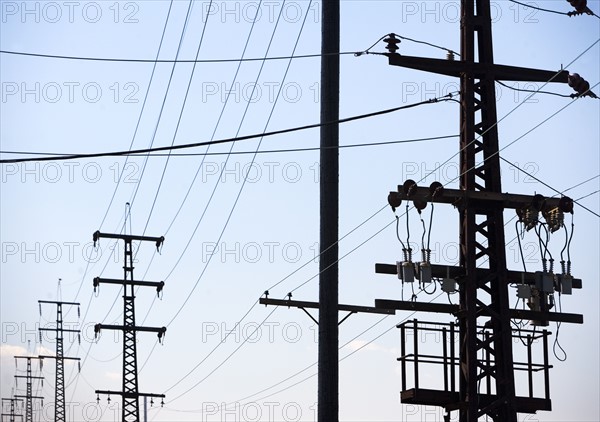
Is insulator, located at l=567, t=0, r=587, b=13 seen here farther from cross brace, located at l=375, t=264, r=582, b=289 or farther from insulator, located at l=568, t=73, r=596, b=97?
cross brace, located at l=375, t=264, r=582, b=289

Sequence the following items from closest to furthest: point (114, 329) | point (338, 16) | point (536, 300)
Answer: point (338, 16) < point (536, 300) < point (114, 329)

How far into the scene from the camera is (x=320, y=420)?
18906 millimetres

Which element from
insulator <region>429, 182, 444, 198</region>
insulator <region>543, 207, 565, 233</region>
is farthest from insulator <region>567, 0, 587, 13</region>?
insulator <region>429, 182, 444, 198</region>

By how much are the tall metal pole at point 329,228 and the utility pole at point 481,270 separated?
7.27ft

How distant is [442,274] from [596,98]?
4.06m

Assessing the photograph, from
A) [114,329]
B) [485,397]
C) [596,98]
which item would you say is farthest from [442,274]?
[114,329]

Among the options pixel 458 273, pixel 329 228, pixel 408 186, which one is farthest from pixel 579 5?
pixel 329 228

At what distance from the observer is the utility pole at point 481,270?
21.4 m

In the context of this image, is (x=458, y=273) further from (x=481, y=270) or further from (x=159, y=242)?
(x=159, y=242)

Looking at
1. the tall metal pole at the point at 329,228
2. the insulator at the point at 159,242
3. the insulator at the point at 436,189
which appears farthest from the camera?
the insulator at the point at 159,242

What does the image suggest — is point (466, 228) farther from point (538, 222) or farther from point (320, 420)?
point (320, 420)

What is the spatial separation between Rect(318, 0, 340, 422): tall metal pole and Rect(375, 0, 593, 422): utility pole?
2.22 m

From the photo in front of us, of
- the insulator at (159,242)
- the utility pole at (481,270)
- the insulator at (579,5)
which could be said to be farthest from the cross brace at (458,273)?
the insulator at (159,242)

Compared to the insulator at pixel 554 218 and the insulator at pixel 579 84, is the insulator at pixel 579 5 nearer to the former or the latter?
the insulator at pixel 579 84
